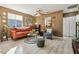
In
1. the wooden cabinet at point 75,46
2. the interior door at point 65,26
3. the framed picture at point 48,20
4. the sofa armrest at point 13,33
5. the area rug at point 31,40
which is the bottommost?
the wooden cabinet at point 75,46

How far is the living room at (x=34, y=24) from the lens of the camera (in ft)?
5.94

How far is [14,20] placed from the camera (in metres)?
1.91

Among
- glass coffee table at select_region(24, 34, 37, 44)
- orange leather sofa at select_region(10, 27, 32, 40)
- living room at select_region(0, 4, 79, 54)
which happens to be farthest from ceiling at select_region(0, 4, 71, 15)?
glass coffee table at select_region(24, 34, 37, 44)

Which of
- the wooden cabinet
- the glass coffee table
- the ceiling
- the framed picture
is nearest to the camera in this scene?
the wooden cabinet

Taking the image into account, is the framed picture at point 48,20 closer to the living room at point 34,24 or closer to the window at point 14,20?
the living room at point 34,24

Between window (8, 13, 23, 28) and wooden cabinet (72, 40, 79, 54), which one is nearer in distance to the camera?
wooden cabinet (72, 40, 79, 54)

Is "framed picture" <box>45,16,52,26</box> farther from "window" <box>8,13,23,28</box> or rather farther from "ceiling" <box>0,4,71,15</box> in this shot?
"window" <box>8,13,23,28</box>

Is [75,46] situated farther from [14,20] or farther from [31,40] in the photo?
[14,20]

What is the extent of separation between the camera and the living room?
1.81 metres

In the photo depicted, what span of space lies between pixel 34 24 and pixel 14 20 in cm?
49

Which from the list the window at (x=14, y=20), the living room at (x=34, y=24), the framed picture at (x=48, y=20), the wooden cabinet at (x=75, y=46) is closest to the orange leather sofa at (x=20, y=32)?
the living room at (x=34, y=24)

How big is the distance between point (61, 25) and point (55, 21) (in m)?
0.18

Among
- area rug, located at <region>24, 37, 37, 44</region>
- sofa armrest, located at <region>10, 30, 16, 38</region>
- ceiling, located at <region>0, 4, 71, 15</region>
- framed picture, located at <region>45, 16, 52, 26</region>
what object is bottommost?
area rug, located at <region>24, 37, 37, 44</region>
